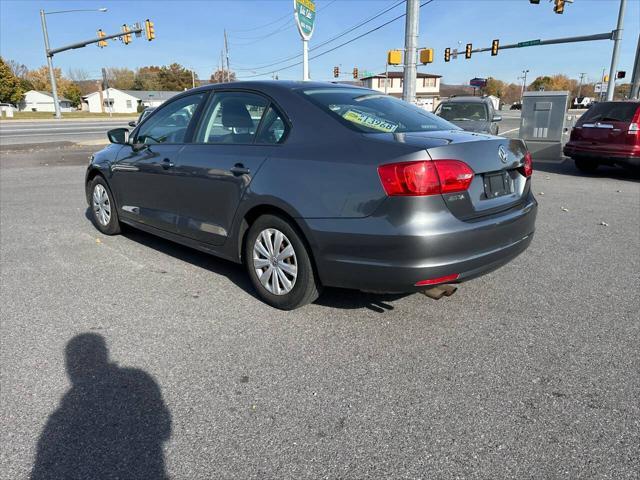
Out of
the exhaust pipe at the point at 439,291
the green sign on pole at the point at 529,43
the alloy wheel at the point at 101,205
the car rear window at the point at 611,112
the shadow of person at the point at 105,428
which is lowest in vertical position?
the shadow of person at the point at 105,428

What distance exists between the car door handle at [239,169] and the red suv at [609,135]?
346 inches

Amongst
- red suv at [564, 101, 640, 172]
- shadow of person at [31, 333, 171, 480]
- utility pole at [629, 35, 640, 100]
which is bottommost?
shadow of person at [31, 333, 171, 480]

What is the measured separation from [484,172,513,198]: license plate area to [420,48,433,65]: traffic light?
15.8 m

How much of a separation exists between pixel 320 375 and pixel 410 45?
11897 mm

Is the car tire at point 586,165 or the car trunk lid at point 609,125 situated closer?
the car trunk lid at point 609,125

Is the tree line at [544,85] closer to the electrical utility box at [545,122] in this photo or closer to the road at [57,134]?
the road at [57,134]

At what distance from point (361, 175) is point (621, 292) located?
2.58 m

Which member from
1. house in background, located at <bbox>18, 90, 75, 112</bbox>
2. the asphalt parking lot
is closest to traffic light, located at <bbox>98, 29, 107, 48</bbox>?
the asphalt parking lot

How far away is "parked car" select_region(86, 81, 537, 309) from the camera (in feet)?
9.27

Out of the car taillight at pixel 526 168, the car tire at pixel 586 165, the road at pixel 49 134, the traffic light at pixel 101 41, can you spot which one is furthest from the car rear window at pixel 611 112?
the traffic light at pixel 101 41

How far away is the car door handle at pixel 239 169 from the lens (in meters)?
3.55

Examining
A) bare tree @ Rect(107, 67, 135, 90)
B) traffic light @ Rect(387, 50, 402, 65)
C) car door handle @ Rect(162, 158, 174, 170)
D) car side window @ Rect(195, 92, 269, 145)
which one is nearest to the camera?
car side window @ Rect(195, 92, 269, 145)

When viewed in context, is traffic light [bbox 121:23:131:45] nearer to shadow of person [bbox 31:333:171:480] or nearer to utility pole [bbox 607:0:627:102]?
utility pole [bbox 607:0:627:102]

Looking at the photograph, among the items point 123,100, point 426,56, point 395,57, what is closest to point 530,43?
point 426,56
